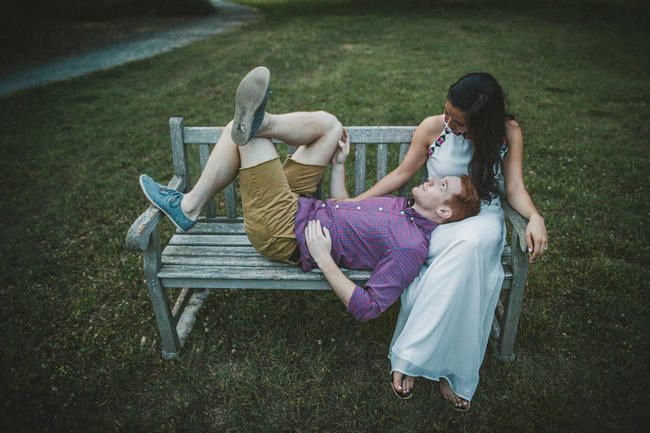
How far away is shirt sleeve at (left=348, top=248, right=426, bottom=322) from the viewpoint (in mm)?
2297

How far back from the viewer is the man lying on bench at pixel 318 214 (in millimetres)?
2359

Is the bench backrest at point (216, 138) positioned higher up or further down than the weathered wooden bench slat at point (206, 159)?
higher up

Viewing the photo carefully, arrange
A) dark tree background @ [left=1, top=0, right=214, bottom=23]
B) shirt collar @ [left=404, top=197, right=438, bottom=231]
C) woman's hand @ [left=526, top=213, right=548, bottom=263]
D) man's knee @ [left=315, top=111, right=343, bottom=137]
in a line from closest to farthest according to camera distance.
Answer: woman's hand @ [left=526, top=213, right=548, bottom=263]
shirt collar @ [left=404, top=197, right=438, bottom=231]
man's knee @ [left=315, top=111, right=343, bottom=137]
dark tree background @ [left=1, top=0, right=214, bottom=23]

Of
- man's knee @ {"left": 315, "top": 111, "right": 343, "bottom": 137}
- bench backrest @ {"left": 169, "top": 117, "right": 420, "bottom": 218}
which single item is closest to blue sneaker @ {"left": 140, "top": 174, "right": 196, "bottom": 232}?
bench backrest @ {"left": 169, "top": 117, "right": 420, "bottom": 218}

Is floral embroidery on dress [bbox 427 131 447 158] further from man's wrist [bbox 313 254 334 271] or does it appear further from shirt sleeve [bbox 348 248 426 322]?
man's wrist [bbox 313 254 334 271]

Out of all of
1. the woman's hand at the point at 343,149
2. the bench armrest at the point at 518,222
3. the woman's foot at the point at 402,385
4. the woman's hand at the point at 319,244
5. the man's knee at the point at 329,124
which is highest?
the man's knee at the point at 329,124

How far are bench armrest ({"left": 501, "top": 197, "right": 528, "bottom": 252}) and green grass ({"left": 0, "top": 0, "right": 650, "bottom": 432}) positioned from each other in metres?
0.95

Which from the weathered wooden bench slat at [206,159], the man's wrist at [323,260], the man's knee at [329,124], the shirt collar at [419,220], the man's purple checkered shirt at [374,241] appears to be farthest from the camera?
the weathered wooden bench slat at [206,159]

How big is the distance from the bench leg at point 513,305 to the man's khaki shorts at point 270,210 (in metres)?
1.33

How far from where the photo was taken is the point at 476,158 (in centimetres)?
262

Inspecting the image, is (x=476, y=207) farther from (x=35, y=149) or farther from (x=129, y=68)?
(x=129, y=68)

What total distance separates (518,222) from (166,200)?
2113mm

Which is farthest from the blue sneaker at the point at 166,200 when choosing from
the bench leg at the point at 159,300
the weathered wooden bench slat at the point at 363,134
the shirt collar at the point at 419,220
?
the shirt collar at the point at 419,220

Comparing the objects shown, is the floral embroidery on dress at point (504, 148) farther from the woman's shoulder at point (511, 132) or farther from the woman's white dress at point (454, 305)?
the woman's white dress at point (454, 305)
